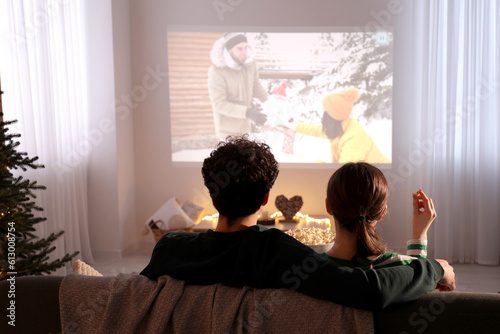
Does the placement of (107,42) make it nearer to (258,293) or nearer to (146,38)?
(146,38)

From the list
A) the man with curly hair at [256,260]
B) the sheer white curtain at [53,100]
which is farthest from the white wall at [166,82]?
the man with curly hair at [256,260]

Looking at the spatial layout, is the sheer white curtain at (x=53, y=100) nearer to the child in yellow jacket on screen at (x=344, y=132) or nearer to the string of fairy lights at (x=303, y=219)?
the string of fairy lights at (x=303, y=219)

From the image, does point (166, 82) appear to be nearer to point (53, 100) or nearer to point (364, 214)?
point (53, 100)

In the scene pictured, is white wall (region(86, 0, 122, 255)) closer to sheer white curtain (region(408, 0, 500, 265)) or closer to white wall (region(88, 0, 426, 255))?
white wall (region(88, 0, 426, 255))

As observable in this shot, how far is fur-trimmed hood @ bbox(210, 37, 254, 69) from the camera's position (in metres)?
5.25

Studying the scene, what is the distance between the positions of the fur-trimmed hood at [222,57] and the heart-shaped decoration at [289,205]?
4.42ft

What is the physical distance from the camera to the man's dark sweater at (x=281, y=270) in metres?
1.28

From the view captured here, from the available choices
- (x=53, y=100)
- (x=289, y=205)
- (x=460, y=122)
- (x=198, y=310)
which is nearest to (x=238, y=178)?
(x=198, y=310)

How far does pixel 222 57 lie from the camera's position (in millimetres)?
5277

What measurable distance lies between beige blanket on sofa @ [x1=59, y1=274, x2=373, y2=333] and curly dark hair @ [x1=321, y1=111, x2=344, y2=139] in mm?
4020

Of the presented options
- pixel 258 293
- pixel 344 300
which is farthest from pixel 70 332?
pixel 344 300

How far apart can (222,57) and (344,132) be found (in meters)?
1.36

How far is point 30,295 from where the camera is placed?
1.38 meters

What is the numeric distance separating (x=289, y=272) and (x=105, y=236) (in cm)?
388
